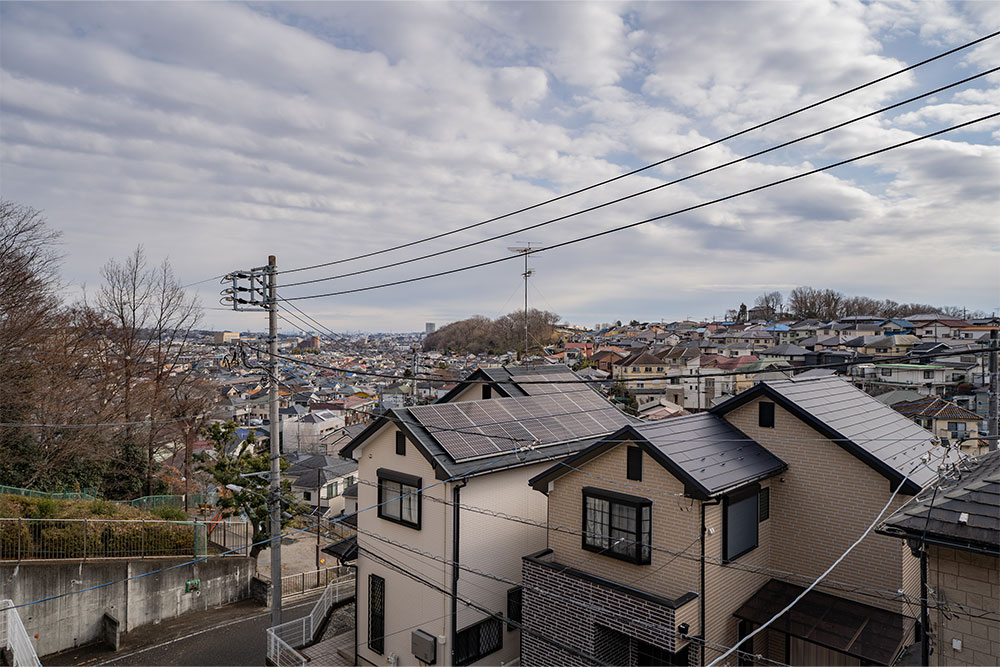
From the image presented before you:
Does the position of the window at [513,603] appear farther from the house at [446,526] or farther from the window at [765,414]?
the window at [765,414]

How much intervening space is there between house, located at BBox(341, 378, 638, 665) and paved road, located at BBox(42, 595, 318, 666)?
3453 mm

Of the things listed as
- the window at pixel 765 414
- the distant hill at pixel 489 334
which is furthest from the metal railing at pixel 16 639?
the distant hill at pixel 489 334

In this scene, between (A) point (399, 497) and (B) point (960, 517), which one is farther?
(A) point (399, 497)

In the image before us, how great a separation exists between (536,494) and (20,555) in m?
13.4

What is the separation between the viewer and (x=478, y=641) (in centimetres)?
1130

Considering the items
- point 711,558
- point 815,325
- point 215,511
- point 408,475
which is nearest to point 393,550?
point 408,475

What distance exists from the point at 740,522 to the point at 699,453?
142 cm

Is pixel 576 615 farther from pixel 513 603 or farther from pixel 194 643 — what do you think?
pixel 194 643

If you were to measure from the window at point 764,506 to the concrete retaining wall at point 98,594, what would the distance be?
15018 millimetres

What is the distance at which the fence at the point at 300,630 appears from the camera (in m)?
12.1

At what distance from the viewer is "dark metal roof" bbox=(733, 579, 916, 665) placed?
8.15 metres

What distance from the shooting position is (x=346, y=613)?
607 inches

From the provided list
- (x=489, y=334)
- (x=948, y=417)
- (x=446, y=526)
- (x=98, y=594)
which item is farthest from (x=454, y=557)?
(x=489, y=334)

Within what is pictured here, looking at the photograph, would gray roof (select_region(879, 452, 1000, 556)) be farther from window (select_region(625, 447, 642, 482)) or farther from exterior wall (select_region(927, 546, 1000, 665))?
window (select_region(625, 447, 642, 482))
